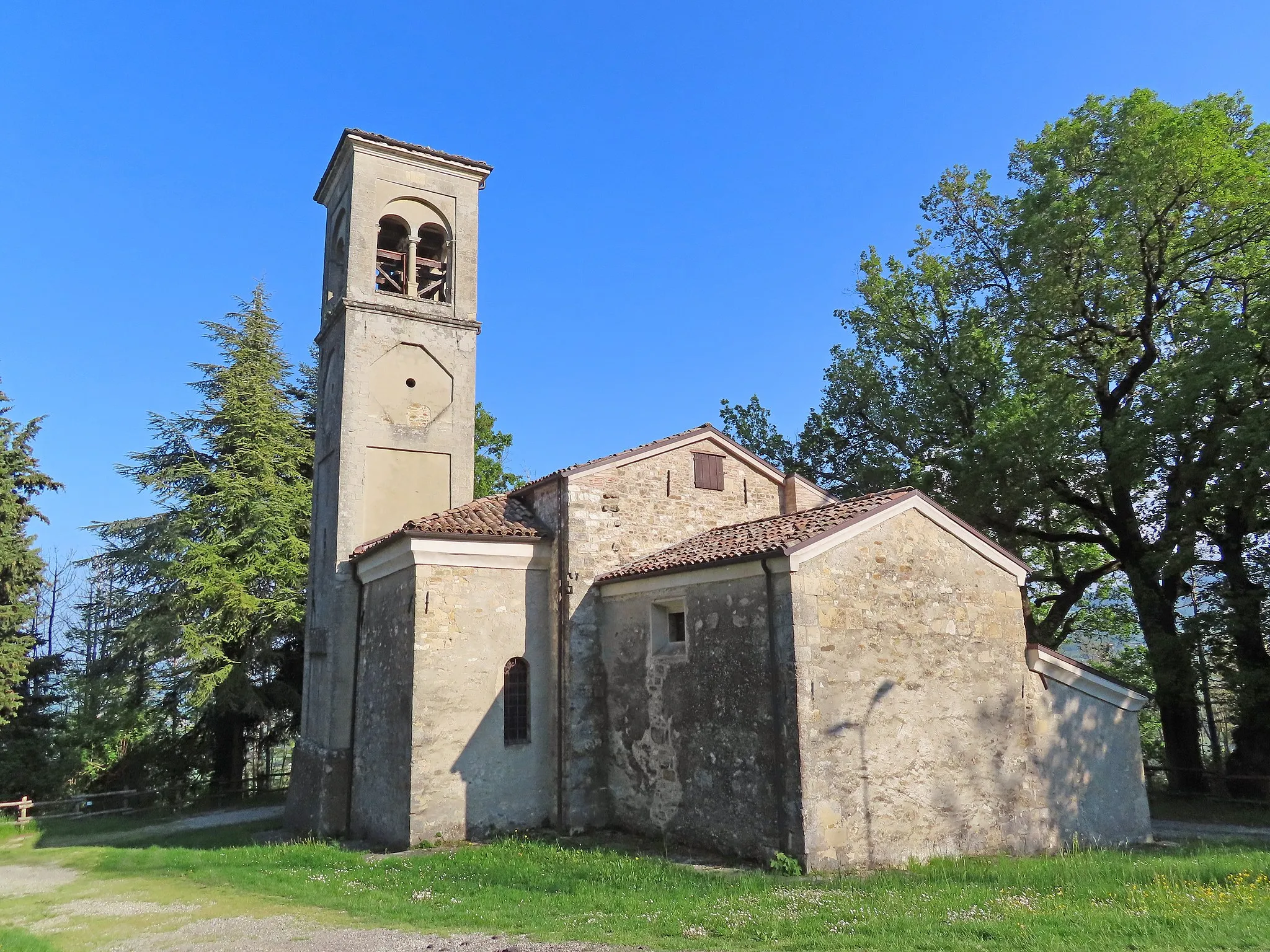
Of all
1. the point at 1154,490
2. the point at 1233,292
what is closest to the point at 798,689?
the point at 1154,490

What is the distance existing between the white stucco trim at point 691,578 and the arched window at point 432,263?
26.0ft

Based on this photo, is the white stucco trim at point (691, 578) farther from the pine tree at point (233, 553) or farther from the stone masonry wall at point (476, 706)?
the pine tree at point (233, 553)

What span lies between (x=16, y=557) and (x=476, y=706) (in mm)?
15991

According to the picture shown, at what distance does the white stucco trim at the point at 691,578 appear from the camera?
10.4 metres

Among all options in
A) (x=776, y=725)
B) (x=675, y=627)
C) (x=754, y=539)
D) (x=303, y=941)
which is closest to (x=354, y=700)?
(x=675, y=627)

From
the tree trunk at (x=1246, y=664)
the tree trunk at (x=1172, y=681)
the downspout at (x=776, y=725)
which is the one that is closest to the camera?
the downspout at (x=776, y=725)

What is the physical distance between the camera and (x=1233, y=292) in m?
17.3

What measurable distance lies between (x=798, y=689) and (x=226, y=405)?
20.1 metres

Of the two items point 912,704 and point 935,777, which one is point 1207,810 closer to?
point 935,777

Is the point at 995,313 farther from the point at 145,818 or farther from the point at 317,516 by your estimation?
the point at 145,818

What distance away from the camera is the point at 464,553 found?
42.2 feet

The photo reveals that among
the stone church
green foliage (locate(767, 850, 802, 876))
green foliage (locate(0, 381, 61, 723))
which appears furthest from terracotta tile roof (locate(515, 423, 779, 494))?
green foliage (locate(0, 381, 61, 723))

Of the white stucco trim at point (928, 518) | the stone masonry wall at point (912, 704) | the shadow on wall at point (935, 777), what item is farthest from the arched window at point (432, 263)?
the shadow on wall at point (935, 777)

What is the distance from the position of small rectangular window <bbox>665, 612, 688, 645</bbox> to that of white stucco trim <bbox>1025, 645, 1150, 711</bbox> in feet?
16.1
